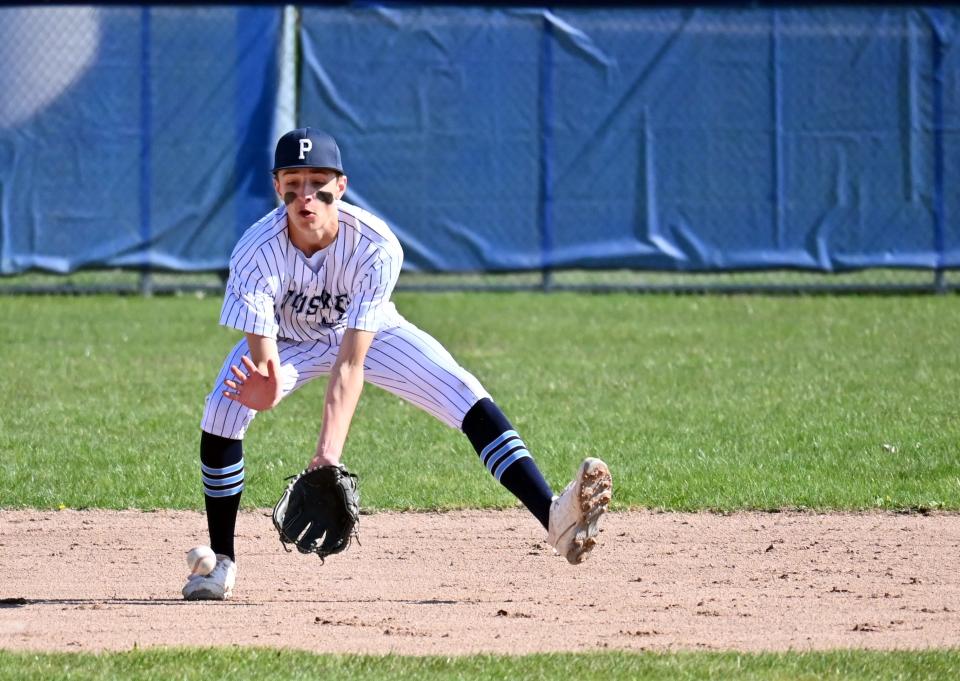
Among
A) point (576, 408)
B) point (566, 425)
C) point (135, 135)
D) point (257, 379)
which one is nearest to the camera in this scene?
point (257, 379)

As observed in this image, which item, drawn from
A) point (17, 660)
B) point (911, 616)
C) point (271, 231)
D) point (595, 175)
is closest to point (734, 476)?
point (911, 616)

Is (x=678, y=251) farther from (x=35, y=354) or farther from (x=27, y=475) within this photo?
(x=27, y=475)

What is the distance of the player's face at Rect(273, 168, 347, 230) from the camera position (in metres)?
4.81

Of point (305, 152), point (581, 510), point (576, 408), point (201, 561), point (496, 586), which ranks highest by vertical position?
point (305, 152)

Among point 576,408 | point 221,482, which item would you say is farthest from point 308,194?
point 576,408

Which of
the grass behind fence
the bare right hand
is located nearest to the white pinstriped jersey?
the bare right hand

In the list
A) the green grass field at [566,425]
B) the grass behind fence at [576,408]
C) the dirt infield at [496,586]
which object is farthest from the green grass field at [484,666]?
the grass behind fence at [576,408]

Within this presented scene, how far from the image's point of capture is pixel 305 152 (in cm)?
476

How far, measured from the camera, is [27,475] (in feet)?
22.8

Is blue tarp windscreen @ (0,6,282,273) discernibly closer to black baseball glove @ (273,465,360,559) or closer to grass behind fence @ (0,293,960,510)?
grass behind fence @ (0,293,960,510)

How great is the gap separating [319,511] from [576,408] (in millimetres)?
3868

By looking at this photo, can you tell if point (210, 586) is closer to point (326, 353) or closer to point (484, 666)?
point (326, 353)

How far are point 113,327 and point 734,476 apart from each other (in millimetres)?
6429

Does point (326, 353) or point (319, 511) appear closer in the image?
point (319, 511)
